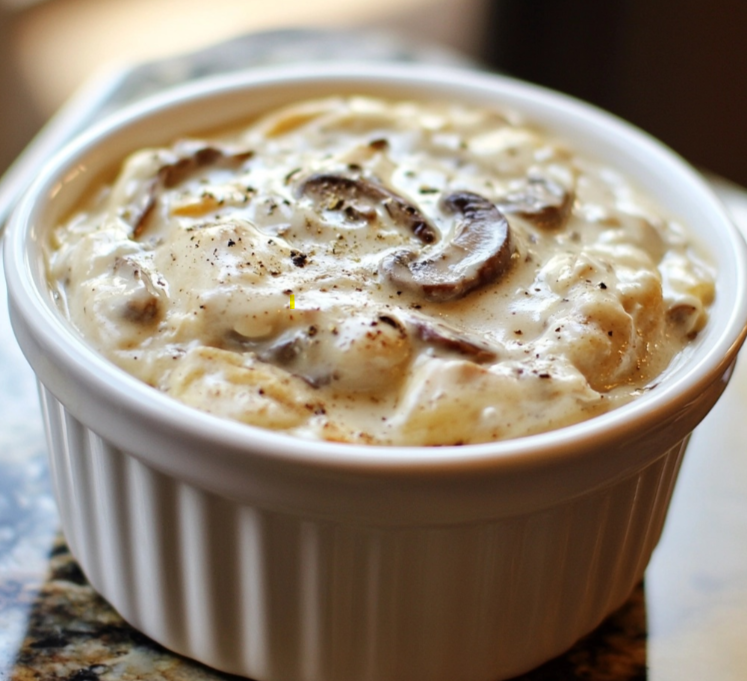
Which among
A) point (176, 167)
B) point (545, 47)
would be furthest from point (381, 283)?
point (545, 47)

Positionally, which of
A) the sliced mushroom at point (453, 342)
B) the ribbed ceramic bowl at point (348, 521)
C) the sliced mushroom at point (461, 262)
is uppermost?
the sliced mushroom at point (461, 262)

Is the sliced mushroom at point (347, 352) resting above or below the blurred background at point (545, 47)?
Answer: above

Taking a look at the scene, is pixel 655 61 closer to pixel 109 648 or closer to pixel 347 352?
pixel 347 352

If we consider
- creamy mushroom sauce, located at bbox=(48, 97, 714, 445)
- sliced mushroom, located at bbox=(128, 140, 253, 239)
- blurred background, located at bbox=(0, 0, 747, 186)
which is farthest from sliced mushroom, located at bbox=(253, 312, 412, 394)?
blurred background, located at bbox=(0, 0, 747, 186)

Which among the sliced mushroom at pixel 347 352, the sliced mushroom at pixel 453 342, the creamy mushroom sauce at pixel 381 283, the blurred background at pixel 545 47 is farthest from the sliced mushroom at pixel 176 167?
the blurred background at pixel 545 47

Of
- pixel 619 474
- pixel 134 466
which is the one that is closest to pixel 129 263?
pixel 134 466

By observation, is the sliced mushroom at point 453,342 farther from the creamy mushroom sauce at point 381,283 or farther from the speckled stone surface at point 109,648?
the speckled stone surface at point 109,648

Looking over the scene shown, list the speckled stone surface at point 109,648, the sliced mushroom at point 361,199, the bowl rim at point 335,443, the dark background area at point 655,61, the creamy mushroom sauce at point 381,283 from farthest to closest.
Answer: the dark background area at point 655,61 < the sliced mushroom at point 361,199 < the speckled stone surface at point 109,648 < the creamy mushroom sauce at point 381,283 < the bowl rim at point 335,443
